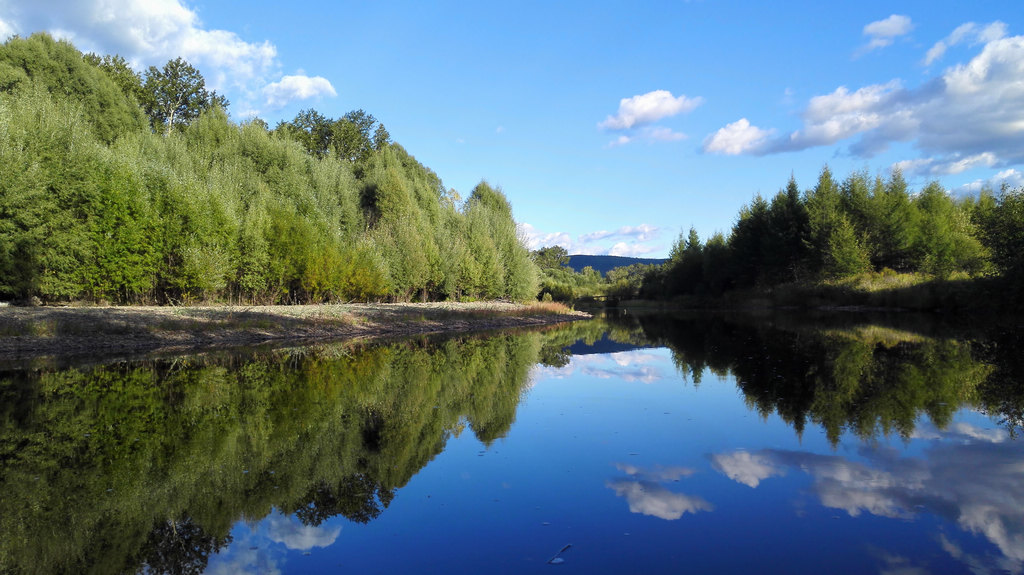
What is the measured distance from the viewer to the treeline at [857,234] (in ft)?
136

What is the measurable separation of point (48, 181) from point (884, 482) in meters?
26.1

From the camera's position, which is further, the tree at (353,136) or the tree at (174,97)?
the tree at (353,136)

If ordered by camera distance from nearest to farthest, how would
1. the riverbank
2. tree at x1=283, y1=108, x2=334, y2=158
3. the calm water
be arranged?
the calm water
the riverbank
tree at x1=283, y1=108, x2=334, y2=158

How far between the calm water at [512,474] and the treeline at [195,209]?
12.5 meters

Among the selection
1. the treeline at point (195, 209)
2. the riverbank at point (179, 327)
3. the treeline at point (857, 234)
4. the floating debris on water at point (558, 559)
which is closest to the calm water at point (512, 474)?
the floating debris on water at point (558, 559)

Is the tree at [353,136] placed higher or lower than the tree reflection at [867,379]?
higher

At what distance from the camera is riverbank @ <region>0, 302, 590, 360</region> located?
50.3ft

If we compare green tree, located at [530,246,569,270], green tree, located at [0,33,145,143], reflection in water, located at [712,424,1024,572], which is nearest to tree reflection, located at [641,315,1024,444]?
reflection in water, located at [712,424,1024,572]

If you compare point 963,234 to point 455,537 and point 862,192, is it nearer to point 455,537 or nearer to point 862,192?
point 862,192

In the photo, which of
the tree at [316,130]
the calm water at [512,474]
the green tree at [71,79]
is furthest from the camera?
the tree at [316,130]

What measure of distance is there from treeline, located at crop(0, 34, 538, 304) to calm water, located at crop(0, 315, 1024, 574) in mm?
12451

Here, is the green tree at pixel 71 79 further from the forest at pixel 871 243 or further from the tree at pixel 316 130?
the forest at pixel 871 243

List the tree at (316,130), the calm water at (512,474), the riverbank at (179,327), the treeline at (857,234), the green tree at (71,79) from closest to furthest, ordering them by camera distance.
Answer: the calm water at (512,474) → the riverbank at (179,327) → the green tree at (71,79) → the treeline at (857,234) → the tree at (316,130)

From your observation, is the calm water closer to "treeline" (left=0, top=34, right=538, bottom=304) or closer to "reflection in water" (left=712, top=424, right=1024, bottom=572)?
"reflection in water" (left=712, top=424, right=1024, bottom=572)
